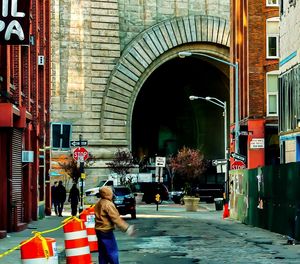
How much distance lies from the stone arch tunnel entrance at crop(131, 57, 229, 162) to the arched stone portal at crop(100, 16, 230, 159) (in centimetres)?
1189

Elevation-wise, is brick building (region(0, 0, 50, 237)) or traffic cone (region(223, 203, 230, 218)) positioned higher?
brick building (region(0, 0, 50, 237))

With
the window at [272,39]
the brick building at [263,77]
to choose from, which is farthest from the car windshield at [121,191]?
the window at [272,39]

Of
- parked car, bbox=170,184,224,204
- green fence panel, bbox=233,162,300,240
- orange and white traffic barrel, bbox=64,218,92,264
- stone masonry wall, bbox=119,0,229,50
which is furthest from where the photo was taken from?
stone masonry wall, bbox=119,0,229,50

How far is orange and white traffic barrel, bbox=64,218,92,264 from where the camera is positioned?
15.9 meters

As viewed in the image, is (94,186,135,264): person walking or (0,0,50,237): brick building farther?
(0,0,50,237): brick building

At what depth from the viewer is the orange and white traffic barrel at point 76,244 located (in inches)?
627

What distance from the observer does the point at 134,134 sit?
10631 centimetres

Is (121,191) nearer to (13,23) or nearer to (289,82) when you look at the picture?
(289,82)

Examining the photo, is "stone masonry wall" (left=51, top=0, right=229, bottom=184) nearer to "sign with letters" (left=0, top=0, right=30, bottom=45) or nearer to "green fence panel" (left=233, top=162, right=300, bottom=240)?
"green fence panel" (left=233, top=162, right=300, bottom=240)

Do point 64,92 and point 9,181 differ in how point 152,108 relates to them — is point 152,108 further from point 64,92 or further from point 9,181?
point 9,181

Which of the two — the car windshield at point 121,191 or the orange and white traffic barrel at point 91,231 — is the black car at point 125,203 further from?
the orange and white traffic barrel at point 91,231

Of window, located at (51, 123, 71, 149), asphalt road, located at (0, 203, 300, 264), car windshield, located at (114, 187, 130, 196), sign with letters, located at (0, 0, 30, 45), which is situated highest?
sign with letters, located at (0, 0, 30, 45)

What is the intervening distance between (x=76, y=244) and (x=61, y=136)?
22016 mm

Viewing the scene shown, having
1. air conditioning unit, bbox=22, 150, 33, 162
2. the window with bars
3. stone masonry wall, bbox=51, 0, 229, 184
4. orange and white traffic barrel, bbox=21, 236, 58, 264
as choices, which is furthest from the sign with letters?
stone masonry wall, bbox=51, 0, 229, 184
